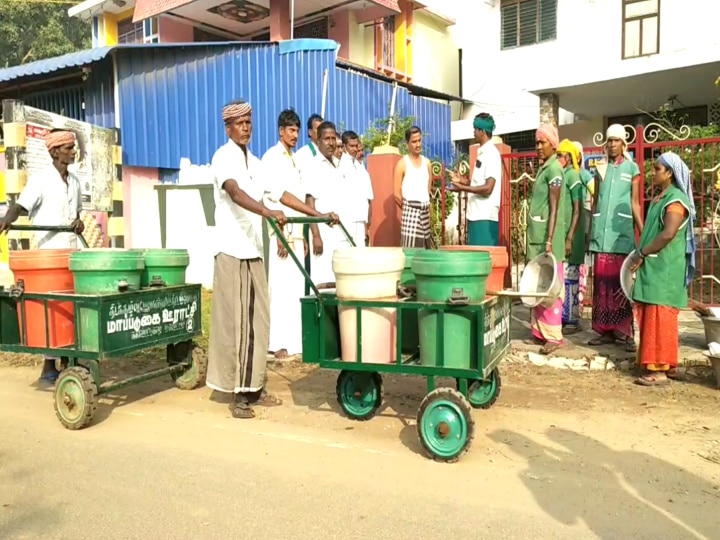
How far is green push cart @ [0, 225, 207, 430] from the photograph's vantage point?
14.0 ft

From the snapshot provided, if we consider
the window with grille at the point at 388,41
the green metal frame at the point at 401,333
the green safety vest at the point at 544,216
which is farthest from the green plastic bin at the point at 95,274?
the window with grille at the point at 388,41

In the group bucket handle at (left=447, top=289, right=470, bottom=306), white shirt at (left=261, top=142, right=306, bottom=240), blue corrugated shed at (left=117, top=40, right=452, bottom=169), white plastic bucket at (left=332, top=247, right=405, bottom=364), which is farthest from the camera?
blue corrugated shed at (left=117, top=40, right=452, bottom=169)

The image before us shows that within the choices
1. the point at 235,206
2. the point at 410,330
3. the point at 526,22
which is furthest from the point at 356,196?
the point at 526,22

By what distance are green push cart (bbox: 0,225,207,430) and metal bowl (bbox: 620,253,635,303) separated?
346cm

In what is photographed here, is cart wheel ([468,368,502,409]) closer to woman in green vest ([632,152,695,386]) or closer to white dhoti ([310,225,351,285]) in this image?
woman in green vest ([632,152,695,386])

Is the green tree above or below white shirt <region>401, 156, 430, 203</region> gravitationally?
above

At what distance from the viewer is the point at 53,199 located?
17.4 feet

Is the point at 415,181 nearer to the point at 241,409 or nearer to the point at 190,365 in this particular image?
the point at 190,365

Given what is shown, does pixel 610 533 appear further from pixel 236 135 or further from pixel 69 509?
pixel 236 135

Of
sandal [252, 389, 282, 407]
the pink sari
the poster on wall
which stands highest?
the poster on wall

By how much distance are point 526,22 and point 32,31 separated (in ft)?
77.0

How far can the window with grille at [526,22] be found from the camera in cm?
1515

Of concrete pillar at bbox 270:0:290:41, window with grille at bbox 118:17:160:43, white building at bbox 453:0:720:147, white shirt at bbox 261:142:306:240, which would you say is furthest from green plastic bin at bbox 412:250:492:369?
window with grille at bbox 118:17:160:43

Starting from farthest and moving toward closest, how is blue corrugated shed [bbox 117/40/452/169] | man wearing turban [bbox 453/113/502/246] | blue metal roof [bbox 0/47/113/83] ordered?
1. blue corrugated shed [bbox 117/40/452/169]
2. blue metal roof [bbox 0/47/113/83]
3. man wearing turban [bbox 453/113/502/246]
